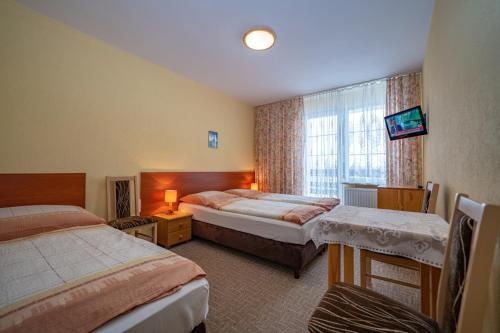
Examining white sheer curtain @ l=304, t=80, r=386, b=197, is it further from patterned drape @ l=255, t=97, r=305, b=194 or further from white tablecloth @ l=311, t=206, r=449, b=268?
white tablecloth @ l=311, t=206, r=449, b=268

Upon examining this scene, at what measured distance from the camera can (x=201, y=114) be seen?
158 inches

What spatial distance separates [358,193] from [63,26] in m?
5.13

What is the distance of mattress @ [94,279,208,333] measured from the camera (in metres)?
0.86

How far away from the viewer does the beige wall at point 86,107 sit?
2.05 meters

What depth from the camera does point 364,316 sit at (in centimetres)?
90

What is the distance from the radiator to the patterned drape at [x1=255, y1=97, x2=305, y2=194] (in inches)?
39.9

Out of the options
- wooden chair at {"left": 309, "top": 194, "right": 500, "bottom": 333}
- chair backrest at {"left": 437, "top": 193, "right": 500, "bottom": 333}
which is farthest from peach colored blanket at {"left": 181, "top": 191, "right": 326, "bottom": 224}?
chair backrest at {"left": 437, "top": 193, "right": 500, "bottom": 333}

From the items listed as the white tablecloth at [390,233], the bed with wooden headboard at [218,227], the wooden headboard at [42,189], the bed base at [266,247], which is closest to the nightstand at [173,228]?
the bed with wooden headboard at [218,227]

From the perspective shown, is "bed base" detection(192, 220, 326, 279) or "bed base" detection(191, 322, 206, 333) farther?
"bed base" detection(192, 220, 326, 279)

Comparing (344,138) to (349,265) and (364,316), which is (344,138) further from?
(364,316)

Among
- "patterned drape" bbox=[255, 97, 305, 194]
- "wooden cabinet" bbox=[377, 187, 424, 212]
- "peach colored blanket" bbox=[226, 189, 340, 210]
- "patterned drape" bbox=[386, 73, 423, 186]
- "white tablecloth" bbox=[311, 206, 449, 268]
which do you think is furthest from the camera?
"patterned drape" bbox=[255, 97, 305, 194]

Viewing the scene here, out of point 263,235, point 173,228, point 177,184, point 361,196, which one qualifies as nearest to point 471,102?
point 263,235

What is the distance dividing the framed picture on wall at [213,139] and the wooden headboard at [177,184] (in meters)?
0.61

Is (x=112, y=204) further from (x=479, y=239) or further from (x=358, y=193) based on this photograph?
(x=358, y=193)
